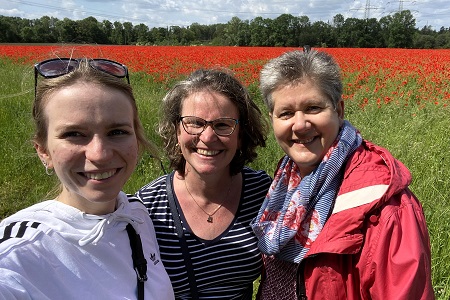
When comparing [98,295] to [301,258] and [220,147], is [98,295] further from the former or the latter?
[220,147]

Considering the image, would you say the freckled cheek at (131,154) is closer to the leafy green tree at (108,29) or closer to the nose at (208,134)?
the nose at (208,134)

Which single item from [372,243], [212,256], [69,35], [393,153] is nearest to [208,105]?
[212,256]

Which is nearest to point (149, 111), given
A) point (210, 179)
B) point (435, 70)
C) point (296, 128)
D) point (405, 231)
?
point (210, 179)

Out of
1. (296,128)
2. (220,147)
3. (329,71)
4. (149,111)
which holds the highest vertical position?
(329,71)

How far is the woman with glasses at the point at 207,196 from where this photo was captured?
1.95 metres

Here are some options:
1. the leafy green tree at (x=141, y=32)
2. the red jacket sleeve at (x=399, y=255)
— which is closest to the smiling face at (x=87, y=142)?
the red jacket sleeve at (x=399, y=255)

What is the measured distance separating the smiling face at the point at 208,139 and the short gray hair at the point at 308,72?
330 mm

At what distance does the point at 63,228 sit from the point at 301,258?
2.93 ft

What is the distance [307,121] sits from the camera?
5.51 feet

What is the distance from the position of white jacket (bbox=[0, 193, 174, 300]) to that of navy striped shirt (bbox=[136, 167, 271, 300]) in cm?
47

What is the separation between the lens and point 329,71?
5.51ft

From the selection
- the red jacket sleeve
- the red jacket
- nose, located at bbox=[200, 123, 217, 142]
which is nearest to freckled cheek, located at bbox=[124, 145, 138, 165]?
nose, located at bbox=[200, 123, 217, 142]

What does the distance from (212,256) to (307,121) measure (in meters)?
0.80

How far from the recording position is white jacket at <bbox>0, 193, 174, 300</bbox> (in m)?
1.06
